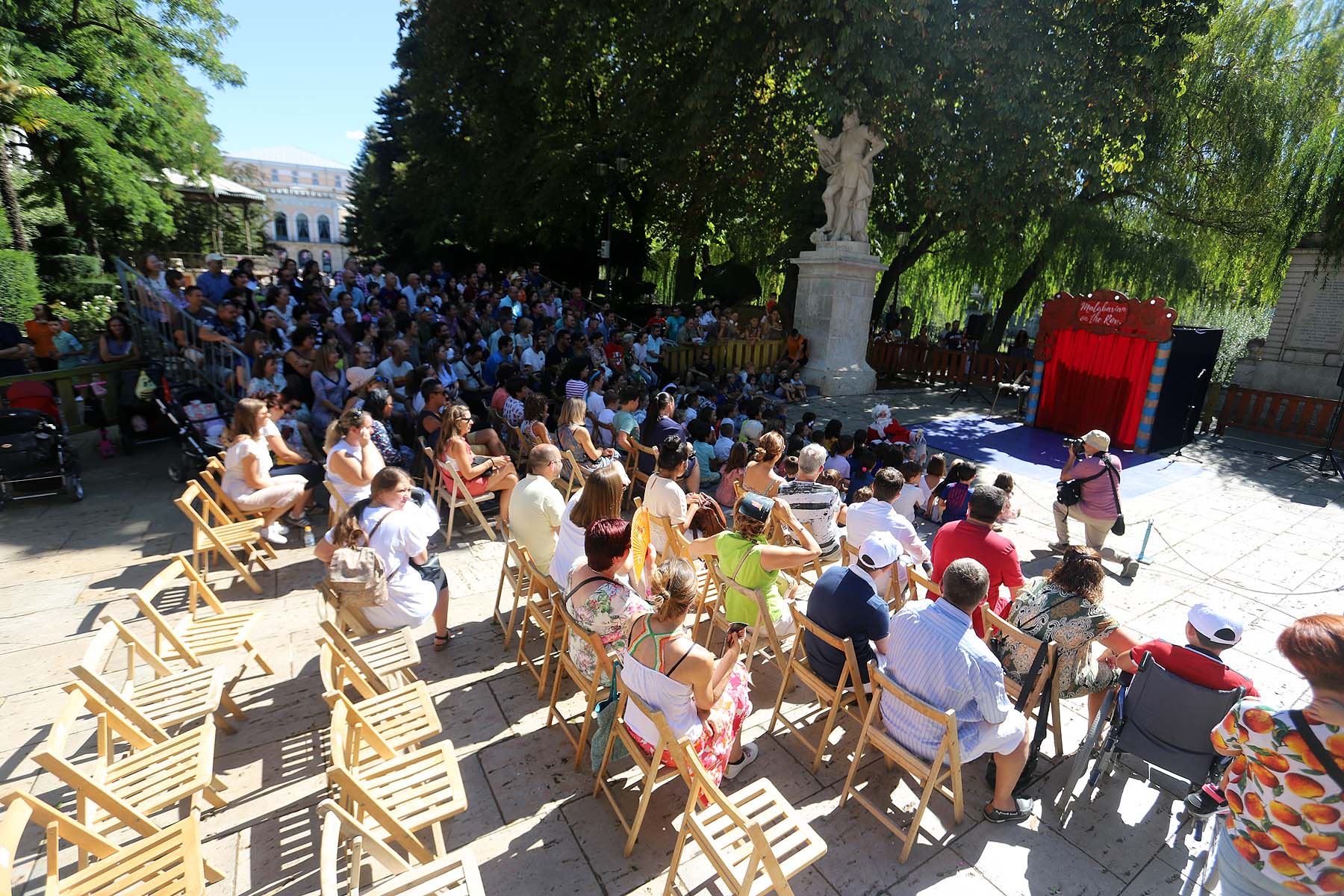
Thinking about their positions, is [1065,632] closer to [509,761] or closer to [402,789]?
[509,761]

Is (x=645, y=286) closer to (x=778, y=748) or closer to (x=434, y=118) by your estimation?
(x=434, y=118)

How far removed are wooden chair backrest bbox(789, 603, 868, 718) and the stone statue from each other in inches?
476

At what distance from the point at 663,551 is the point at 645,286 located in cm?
1800

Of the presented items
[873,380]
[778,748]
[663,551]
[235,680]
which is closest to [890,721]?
[778,748]

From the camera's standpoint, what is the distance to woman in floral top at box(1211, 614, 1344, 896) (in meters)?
2.06

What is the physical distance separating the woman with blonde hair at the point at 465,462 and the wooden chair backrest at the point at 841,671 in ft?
9.87

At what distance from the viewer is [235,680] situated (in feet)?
13.2

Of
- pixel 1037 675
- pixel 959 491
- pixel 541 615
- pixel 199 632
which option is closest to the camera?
pixel 1037 675

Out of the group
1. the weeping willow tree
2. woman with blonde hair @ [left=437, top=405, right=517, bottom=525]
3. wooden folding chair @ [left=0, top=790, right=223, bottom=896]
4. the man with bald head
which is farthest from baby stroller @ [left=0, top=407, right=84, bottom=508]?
the weeping willow tree

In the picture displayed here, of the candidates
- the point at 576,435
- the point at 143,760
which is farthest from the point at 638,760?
the point at 576,435

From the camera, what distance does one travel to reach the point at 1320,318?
1355cm

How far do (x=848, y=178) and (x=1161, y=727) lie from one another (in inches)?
498

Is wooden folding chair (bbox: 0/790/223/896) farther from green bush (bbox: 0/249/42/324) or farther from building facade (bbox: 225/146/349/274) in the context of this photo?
building facade (bbox: 225/146/349/274)

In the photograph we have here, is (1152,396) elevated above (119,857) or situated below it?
above
